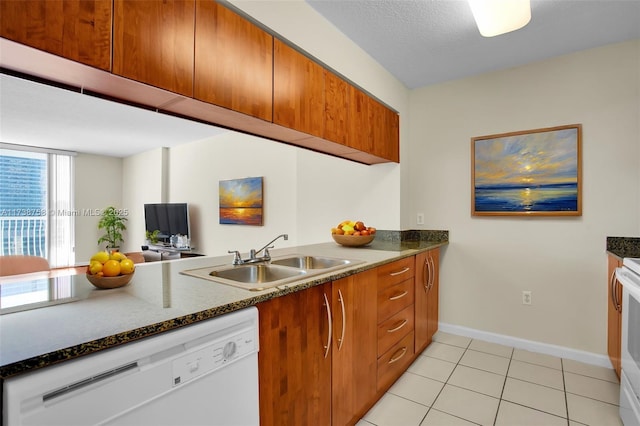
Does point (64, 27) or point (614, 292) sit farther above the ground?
point (64, 27)

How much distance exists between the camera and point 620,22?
2078mm

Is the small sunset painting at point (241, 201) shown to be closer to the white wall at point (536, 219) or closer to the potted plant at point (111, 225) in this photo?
the white wall at point (536, 219)

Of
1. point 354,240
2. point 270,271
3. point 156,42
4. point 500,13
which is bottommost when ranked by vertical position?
point 270,271

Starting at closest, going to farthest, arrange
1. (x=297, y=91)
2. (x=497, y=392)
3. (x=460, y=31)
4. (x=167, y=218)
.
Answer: (x=297, y=91) → (x=497, y=392) → (x=460, y=31) → (x=167, y=218)

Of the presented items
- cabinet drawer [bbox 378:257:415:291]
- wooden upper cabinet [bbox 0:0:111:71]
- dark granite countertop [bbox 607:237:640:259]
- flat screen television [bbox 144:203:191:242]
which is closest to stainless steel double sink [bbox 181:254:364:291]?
cabinet drawer [bbox 378:257:415:291]

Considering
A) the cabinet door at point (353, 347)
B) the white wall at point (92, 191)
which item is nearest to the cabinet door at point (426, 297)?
the cabinet door at point (353, 347)

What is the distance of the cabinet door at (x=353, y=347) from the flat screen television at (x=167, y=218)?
392cm

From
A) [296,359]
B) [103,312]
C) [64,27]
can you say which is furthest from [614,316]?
[64,27]

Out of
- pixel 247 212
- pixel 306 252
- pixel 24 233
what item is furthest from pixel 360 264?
pixel 24 233

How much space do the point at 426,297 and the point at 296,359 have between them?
168cm

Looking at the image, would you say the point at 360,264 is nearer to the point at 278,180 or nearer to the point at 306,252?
the point at 306,252

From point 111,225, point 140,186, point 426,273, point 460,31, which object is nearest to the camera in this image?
point 460,31

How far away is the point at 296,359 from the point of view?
1.29 metres

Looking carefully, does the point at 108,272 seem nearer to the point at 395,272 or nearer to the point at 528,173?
the point at 395,272
